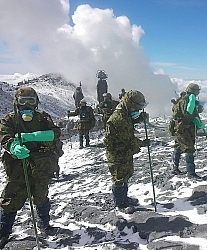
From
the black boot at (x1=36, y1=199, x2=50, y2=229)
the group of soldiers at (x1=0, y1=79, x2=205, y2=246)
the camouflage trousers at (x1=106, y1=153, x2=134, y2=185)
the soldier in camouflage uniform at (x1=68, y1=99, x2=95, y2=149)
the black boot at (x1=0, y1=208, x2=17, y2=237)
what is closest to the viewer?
the group of soldiers at (x1=0, y1=79, x2=205, y2=246)

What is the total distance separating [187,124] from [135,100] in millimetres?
2507

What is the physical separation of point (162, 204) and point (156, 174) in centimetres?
221

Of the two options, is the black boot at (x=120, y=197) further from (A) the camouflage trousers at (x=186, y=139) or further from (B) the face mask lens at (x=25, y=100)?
(B) the face mask lens at (x=25, y=100)

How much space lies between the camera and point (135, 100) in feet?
18.5

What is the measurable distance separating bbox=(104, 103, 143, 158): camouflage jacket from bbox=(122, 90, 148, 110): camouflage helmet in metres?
0.17

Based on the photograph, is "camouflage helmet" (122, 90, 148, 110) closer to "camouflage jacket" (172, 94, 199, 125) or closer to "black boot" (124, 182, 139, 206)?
"black boot" (124, 182, 139, 206)

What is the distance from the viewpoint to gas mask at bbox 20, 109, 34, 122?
4684 mm

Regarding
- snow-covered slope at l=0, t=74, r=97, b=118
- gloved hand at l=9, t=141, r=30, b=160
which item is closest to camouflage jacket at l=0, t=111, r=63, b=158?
gloved hand at l=9, t=141, r=30, b=160

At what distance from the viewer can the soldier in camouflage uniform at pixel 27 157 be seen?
471cm

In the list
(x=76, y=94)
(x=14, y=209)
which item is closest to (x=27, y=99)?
(x=14, y=209)

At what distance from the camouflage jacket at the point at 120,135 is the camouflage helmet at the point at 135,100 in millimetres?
173

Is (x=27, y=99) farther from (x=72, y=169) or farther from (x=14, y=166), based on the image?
(x=72, y=169)

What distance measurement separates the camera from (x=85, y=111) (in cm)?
1493

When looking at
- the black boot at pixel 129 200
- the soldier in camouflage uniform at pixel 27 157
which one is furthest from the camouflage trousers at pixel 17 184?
the black boot at pixel 129 200
